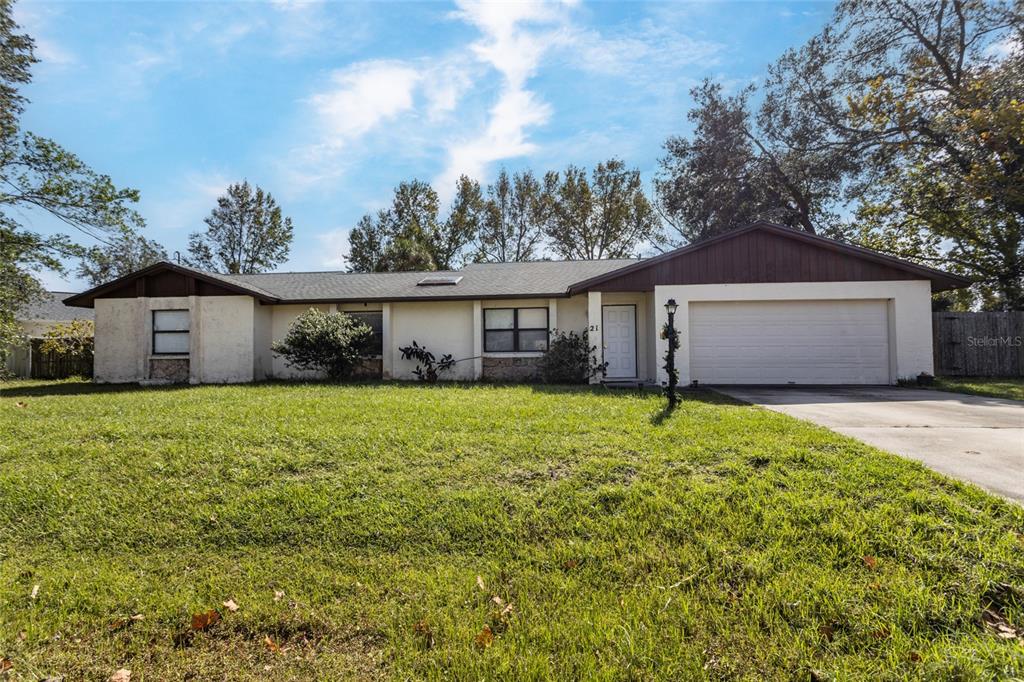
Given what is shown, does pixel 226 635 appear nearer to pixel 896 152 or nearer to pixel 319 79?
pixel 319 79

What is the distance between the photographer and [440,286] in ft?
45.7

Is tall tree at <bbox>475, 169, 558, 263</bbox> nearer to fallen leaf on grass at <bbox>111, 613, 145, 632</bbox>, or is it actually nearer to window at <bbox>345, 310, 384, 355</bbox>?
window at <bbox>345, 310, 384, 355</bbox>

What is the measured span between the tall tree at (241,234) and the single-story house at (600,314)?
802 inches

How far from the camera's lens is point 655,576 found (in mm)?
2998

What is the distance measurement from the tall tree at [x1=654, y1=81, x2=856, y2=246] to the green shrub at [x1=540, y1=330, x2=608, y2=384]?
15.2m

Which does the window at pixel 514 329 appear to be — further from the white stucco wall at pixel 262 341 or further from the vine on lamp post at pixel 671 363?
the white stucco wall at pixel 262 341

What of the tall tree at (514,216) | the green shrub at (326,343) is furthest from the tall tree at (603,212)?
the green shrub at (326,343)

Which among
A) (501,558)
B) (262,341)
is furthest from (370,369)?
(501,558)

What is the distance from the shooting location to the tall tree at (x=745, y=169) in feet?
67.4

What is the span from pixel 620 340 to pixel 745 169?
1503cm

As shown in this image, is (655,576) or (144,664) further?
(655,576)

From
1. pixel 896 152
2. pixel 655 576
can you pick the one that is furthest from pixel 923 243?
pixel 655 576

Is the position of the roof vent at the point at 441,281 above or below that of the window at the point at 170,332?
above

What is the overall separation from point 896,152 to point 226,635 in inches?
922
